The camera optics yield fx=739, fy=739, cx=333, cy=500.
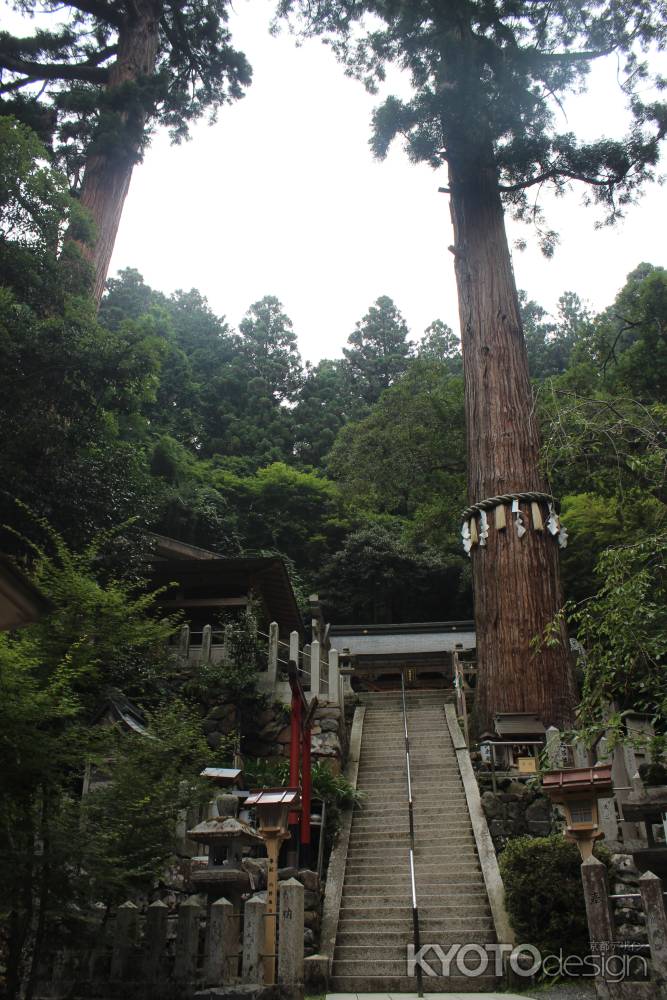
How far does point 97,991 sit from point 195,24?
20.0 metres

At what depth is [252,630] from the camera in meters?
13.0

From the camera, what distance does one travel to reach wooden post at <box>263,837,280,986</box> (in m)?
5.38

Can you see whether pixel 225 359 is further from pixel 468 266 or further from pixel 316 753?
pixel 316 753

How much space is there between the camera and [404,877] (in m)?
8.08

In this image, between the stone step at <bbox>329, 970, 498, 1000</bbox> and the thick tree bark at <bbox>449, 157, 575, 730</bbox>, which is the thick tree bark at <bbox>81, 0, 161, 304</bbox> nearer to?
the thick tree bark at <bbox>449, 157, 575, 730</bbox>

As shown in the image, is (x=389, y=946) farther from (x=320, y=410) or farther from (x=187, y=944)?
(x=320, y=410)

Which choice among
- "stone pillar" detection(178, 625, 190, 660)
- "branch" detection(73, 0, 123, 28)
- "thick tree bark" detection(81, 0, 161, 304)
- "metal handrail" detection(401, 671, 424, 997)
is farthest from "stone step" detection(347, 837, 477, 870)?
"branch" detection(73, 0, 123, 28)

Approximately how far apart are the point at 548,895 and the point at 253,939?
290 cm

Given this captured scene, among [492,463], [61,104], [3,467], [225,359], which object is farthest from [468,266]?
[225,359]

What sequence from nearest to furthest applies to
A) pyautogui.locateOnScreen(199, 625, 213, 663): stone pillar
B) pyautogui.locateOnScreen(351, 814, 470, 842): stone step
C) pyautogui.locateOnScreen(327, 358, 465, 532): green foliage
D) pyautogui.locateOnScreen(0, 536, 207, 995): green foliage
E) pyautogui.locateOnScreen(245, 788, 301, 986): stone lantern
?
1. pyautogui.locateOnScreen(0, 536, 207, 995): green foliage
2. pyautogui.locateOnScreen(245, 788, 301, 986): stone lantern
3. pyautogui.locateOnScreen(351, 814, 470, 842): stone step
4. pyautogui.locateOnScreen(199, 625, 213, 663): stone pillar
5. pyautogui.locateOnScreen(327, 358, 465, 532): green foliage

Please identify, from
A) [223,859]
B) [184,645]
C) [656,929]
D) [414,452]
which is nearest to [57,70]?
[414,452]

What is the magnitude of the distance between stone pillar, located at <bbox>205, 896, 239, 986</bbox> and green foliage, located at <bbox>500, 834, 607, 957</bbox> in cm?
281

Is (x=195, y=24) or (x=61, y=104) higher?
(x=195, y=24)

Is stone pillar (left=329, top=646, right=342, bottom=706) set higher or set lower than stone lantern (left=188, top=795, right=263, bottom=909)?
higher
